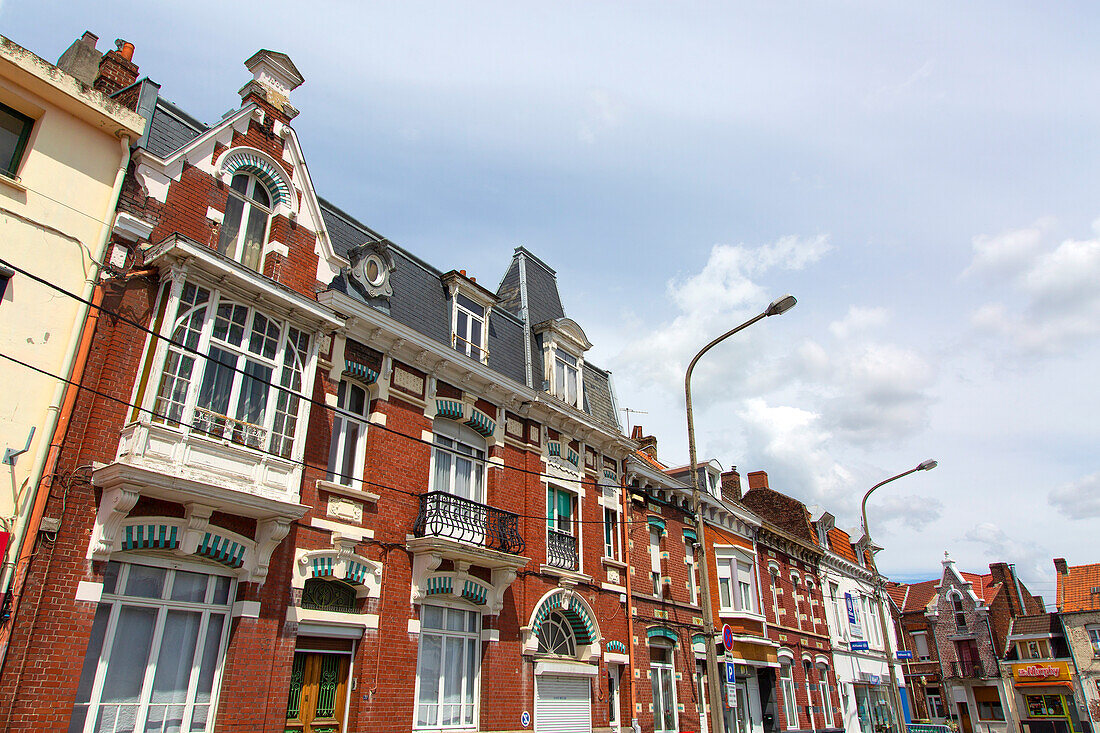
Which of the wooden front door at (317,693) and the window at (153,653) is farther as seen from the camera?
the wooden front door at (317,693)

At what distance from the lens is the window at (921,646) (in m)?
49.9

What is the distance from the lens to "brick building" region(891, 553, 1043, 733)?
Answer: 46.0 metres

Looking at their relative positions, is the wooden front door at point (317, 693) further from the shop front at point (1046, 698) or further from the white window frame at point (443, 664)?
the shop front at point (1046, 698)

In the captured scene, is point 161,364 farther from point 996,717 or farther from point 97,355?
point 996,717

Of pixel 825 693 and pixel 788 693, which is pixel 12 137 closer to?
pixel 788 693

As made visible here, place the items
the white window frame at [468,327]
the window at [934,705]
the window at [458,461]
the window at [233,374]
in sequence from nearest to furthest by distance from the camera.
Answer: the window at [233,374], the window at [458,461], the white window frame at [468,327], the window at [934,705]

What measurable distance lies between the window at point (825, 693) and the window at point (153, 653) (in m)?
27.7

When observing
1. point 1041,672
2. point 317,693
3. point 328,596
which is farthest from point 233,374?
point 1041,672

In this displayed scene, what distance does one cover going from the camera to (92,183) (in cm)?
1151

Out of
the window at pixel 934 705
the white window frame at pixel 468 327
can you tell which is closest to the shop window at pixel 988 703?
the window at pixel 934 705

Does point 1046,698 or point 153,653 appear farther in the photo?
point 1046,698

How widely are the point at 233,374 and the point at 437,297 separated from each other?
21.4 feet

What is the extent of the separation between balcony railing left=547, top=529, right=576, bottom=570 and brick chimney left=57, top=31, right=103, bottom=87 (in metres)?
14.1

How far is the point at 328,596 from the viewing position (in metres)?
13.4
